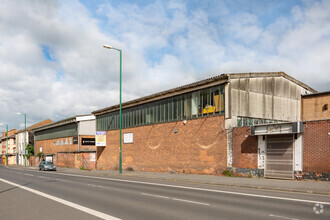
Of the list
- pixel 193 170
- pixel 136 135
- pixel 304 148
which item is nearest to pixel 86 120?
pixel 136 135

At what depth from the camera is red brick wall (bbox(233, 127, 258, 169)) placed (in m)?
20.6

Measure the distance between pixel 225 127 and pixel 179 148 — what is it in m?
6.13

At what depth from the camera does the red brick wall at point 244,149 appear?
2058 cm

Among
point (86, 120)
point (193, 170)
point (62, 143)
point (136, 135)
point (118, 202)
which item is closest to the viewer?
point (118, 202)

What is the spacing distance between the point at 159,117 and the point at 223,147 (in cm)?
940

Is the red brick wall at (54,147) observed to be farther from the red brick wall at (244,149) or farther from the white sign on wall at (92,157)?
the red brick wall at (244,149)

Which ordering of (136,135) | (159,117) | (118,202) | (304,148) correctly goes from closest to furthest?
(118,202), (304,148), (159,117), (136,135)

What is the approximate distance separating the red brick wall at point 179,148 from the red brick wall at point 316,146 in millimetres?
6178

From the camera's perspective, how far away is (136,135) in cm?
3362

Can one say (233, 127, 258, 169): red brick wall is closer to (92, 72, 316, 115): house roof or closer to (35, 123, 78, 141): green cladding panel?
(92, 72, 316, 115): house roof

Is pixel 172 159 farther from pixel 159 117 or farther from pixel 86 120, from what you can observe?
pixel 86 120

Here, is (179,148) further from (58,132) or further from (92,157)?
(58,132)

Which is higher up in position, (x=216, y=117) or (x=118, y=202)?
(x=216, y=117)

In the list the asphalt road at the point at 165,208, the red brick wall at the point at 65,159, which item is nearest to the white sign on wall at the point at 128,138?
the red brick wall at the point at 65,159
